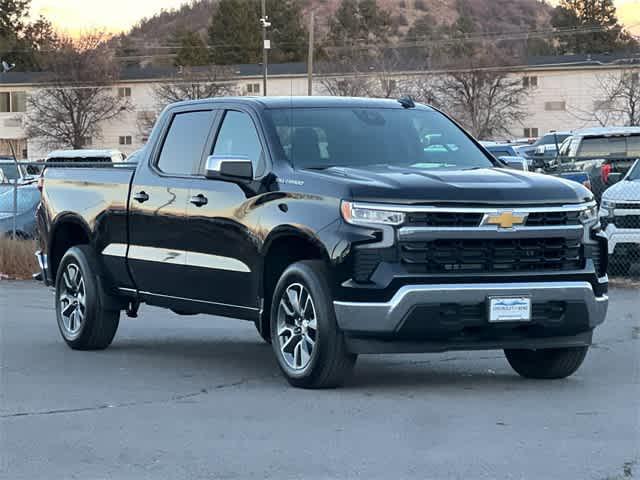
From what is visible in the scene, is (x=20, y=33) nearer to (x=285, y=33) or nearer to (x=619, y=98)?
(x=285, y=33)

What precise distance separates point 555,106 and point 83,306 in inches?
2749

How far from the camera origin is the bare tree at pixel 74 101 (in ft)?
275

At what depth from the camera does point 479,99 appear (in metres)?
76.8

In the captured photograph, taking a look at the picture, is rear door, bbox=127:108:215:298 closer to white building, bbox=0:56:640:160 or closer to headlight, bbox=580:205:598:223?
headlight, bbox=580:205:598:223

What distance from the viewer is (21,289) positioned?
1897 centimetres

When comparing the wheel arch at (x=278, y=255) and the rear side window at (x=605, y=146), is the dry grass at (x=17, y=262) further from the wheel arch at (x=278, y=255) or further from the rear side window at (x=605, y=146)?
the rear side window at (x=605, y=146)

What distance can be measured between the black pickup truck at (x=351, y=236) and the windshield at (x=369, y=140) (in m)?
0.01

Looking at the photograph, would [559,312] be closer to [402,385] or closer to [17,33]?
[402,385]

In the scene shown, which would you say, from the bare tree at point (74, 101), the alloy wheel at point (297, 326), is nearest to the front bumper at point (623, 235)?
the alloy wheel at point (297, 326)

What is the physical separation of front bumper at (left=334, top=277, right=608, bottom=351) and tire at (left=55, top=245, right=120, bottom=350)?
3263 millimetres

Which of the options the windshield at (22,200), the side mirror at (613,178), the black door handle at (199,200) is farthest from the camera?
the side mirror at (613,178)

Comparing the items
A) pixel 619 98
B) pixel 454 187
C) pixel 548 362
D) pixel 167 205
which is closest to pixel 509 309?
pixel 454 187

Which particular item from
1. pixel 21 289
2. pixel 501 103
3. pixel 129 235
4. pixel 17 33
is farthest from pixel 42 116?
pixel 129 235

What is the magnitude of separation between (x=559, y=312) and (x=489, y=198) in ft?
2.91
